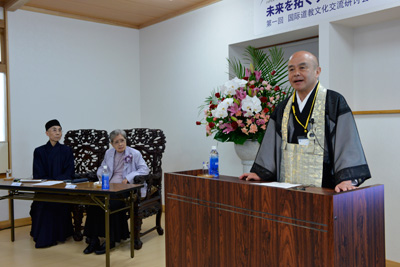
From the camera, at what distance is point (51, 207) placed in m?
4.47

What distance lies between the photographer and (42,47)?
5.34 meters

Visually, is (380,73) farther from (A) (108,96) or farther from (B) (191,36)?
(A) (108,96)

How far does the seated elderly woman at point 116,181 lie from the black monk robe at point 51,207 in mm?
431

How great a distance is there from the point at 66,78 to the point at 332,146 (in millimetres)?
4088

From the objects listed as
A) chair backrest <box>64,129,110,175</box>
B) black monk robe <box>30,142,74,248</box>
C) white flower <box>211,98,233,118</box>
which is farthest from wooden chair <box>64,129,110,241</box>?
white flower <box>211,98,233,118</box>

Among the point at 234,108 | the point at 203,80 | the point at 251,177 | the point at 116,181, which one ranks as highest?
the point at 203,80

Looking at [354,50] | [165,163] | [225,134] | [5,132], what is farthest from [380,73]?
[5,132]

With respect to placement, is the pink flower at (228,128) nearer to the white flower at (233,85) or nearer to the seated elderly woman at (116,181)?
the white flower at (233,85)

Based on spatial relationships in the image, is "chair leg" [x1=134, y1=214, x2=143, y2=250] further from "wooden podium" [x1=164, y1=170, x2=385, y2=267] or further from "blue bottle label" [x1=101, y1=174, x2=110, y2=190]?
"wooden podium" [x1=164, y1=170, x2=385, y2=267]

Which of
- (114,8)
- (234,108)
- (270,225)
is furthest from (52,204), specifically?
(270,225)

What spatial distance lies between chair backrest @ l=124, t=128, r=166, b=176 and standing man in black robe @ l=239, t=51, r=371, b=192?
2273 millimetres

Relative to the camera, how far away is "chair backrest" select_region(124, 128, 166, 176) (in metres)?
4.84

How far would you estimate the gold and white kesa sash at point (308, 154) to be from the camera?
248cm

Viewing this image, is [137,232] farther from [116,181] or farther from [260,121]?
[260,121]
